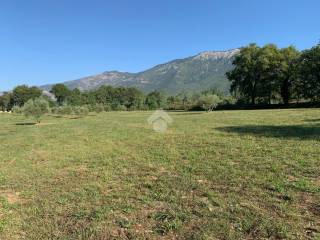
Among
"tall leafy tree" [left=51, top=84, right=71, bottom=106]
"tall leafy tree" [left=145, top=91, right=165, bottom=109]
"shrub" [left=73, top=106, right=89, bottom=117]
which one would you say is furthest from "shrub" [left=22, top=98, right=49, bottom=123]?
"tall leafy tree" [left=51, top=84, right=71, bottom=106]

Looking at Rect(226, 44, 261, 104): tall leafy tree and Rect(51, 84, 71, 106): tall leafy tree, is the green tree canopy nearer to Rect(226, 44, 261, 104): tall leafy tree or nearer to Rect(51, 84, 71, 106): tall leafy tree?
Rect(51, 84, 71, 106): tall leafy tree

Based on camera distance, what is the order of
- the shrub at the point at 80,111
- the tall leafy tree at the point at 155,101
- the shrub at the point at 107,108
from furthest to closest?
the tall leafy tree at the point at 155,101
the shrub at the point at 107,108
the shrub at the point at 80,111

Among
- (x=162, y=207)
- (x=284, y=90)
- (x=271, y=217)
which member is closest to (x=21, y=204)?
(x=162, y=207)

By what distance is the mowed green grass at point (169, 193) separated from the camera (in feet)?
26.7

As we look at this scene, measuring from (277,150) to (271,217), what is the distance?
8261 millimetres

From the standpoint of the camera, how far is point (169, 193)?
35.3 ft

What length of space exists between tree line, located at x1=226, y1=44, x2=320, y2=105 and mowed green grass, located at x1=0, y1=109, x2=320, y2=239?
56.5 m

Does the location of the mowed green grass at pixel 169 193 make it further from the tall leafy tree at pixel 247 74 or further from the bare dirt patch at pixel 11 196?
the tall leafy tree at pixel 247 74

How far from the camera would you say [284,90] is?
83.1m

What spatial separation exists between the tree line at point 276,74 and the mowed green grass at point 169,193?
56456mm

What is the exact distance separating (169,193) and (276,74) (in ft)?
249

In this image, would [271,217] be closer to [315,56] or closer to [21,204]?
[21,204]

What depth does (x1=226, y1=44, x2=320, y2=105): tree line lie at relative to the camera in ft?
232

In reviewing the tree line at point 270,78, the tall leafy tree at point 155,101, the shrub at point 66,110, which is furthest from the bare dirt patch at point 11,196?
the tall leafy tree at point 155,101
